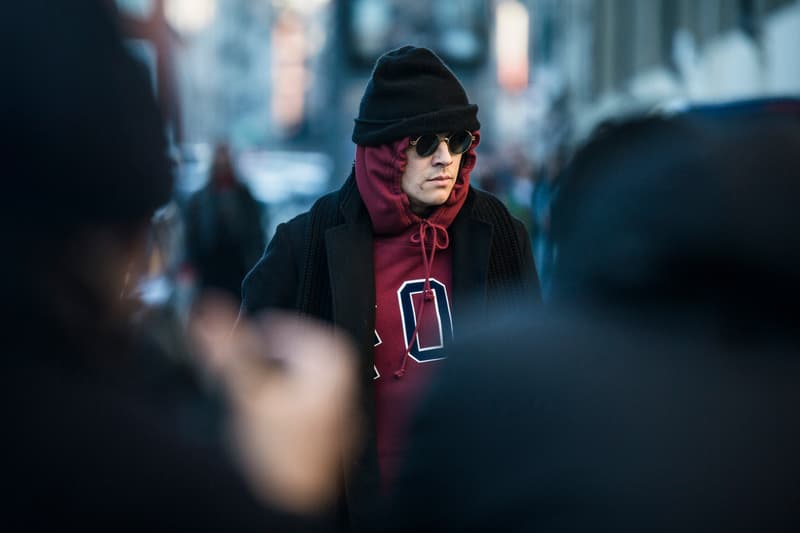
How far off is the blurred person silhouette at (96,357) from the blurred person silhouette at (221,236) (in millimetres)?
7366

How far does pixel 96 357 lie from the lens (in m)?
1.40

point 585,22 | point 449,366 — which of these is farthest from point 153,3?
point 585,22

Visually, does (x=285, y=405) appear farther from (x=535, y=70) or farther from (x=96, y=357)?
(x=535, y=70)

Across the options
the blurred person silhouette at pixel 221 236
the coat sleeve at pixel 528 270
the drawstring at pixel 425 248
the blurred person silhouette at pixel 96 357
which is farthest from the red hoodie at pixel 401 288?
the blurred person silhouette at pixel 221 236

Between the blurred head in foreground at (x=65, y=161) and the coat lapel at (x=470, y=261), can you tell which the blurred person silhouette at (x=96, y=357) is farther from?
the coat lapel at (x=470, y=261)

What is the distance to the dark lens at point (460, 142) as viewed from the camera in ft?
12.3

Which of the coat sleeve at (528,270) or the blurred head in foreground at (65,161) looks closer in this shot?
the blurred head in foreground at (65,161)

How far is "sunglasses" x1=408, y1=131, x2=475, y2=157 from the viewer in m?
3.73

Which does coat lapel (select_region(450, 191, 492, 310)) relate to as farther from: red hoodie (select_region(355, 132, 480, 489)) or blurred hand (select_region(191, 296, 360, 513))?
blurred hand (select_region(191, 296, 360, 513))

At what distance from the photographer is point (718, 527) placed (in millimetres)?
1646

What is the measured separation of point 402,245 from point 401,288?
15 cm

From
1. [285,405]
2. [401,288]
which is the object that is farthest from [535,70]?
[285,405]

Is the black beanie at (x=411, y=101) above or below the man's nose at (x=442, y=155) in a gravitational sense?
above

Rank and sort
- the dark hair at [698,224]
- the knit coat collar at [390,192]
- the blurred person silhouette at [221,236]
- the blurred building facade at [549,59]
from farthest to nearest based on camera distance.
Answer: the blurred building facade at [549,59]
the blurred person silhouette at [221,236]
the knit coat collar at [390,192]
the dark hair at [698,224]
